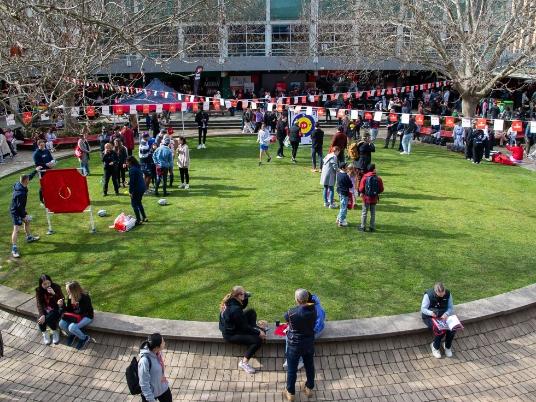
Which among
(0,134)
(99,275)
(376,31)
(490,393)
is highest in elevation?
(376,31)

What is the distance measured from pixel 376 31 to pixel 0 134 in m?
16.5

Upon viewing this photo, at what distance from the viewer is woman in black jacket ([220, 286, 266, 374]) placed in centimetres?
794

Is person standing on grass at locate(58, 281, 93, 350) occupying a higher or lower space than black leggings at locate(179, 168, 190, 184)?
lower

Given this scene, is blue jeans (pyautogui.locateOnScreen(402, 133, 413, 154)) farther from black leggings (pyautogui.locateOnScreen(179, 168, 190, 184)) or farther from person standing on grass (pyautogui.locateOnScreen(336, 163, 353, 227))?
person standing on grass (pyautogui.locateOnScreen(336, 163, 353, 227))

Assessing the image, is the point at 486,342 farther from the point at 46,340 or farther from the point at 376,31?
the point at 376,31

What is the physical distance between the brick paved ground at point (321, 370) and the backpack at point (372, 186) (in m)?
3.98

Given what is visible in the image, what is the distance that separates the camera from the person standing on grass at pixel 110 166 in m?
15.7

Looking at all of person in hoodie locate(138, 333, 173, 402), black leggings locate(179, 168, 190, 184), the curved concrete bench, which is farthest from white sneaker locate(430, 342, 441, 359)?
black leggings locate(179, 168, 190, 184)

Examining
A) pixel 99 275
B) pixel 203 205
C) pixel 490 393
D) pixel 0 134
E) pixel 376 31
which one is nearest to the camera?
pixel 490 393

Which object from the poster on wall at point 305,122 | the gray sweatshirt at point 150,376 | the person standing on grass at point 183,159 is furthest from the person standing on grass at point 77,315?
the poster on wall at point 305,122

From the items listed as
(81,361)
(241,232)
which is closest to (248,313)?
(81,361)

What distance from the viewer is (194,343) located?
8344 millimetres

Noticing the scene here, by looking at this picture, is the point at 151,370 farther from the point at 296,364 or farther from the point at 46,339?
the point at 46,339

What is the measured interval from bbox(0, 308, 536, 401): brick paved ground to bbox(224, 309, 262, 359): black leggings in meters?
0.25
